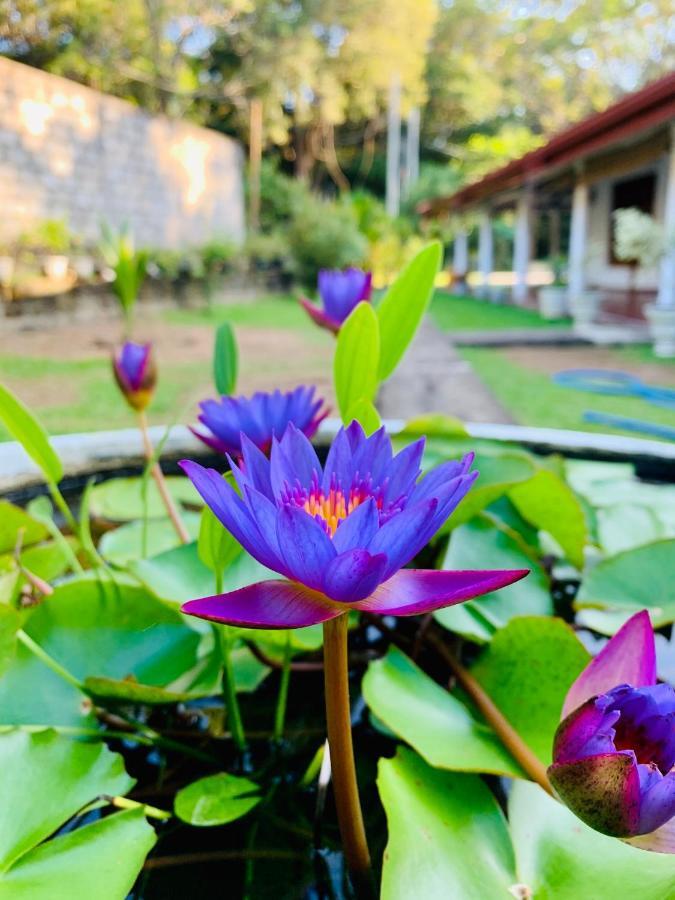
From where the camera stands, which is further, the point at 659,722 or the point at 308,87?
the point at 308,87

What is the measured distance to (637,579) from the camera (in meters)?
0.62

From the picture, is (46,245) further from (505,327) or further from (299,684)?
(299,684)

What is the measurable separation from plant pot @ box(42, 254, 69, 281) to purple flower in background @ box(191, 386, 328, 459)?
5075 mm

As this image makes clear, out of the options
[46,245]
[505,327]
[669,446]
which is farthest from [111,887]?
[505,327]

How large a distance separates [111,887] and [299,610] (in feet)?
0.64

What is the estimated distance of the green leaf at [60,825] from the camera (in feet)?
1.17

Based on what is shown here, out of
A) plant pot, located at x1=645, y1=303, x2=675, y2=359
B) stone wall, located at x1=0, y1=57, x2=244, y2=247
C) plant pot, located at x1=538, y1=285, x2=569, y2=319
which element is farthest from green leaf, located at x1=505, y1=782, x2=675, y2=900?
plant pot, located at x1=538, y1=285, x2=569, y2=319

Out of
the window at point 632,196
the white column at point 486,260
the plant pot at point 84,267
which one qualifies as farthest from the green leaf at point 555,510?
the white column at point 486,260

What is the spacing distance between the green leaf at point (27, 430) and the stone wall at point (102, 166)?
5.22 meters

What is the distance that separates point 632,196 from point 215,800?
8225 millimetres

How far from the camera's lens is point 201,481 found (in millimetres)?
256

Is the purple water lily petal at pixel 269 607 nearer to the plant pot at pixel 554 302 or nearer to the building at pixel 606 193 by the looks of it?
the building at pixel 606 193

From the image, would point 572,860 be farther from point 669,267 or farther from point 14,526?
point 669,267

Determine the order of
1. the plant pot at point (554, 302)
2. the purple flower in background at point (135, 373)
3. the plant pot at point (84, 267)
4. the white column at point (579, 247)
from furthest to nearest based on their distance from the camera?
the plant pot at point (554, 302) → the white column at point (579, 247) → the plant pot at point (84, 267) → the purple flower in background at point (135, 373)
